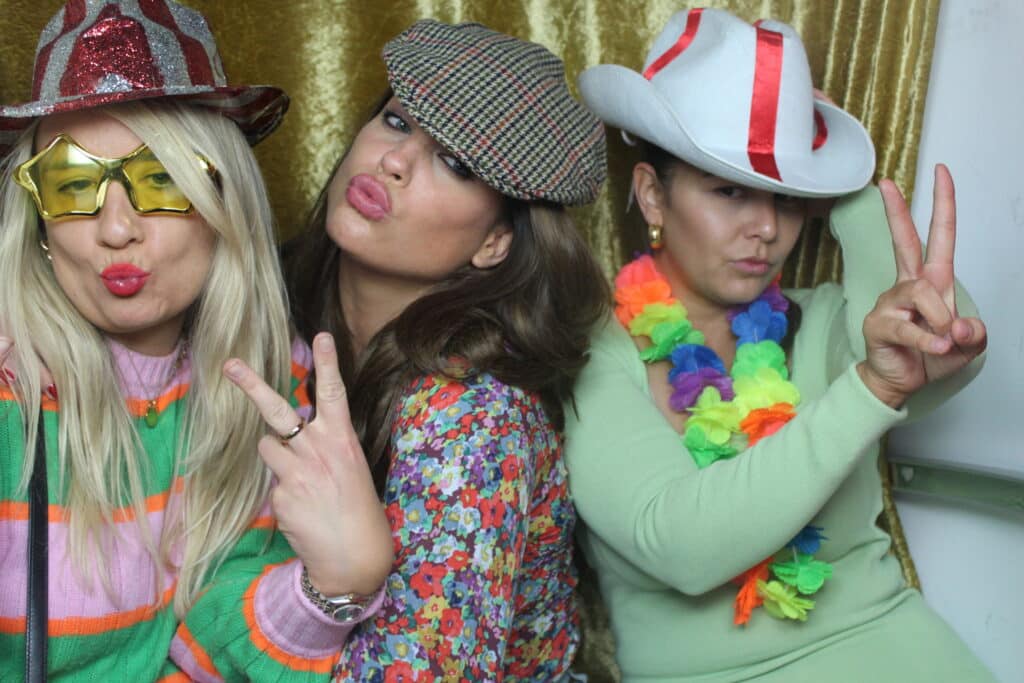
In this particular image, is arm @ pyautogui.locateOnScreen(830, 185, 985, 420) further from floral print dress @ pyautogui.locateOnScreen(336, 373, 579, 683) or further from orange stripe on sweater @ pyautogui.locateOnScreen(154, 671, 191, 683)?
orange stripe on sweater @ pyautogui.locateOnScreen(154, 671, 191, 683)

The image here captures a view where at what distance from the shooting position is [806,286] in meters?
2.45

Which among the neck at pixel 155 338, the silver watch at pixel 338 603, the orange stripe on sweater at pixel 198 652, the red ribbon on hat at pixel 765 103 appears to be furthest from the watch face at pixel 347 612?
the red ribbon on hat at pixel 765 103

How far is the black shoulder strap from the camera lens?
4.81 ft

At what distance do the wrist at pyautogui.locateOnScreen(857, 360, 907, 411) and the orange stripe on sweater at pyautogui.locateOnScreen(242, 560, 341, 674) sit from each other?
0.81 m

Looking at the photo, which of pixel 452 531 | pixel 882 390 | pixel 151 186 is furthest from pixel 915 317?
pixel 151 186

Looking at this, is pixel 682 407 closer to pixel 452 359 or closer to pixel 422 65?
A: pixel 452 359

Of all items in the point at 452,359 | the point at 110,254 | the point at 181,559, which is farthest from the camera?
the point at 452,359

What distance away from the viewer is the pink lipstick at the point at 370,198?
1872 mm

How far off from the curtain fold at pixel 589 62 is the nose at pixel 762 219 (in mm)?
351

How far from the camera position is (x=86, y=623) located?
1577mm

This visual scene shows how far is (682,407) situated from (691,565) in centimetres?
30

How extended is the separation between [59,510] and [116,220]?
37cm

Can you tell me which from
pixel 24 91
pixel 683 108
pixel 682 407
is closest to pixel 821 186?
pixel 683 108

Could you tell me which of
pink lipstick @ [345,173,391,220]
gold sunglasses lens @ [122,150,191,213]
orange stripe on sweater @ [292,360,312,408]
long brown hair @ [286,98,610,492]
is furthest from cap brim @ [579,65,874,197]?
gold sunglasses lens @ [122,150,191,213]
